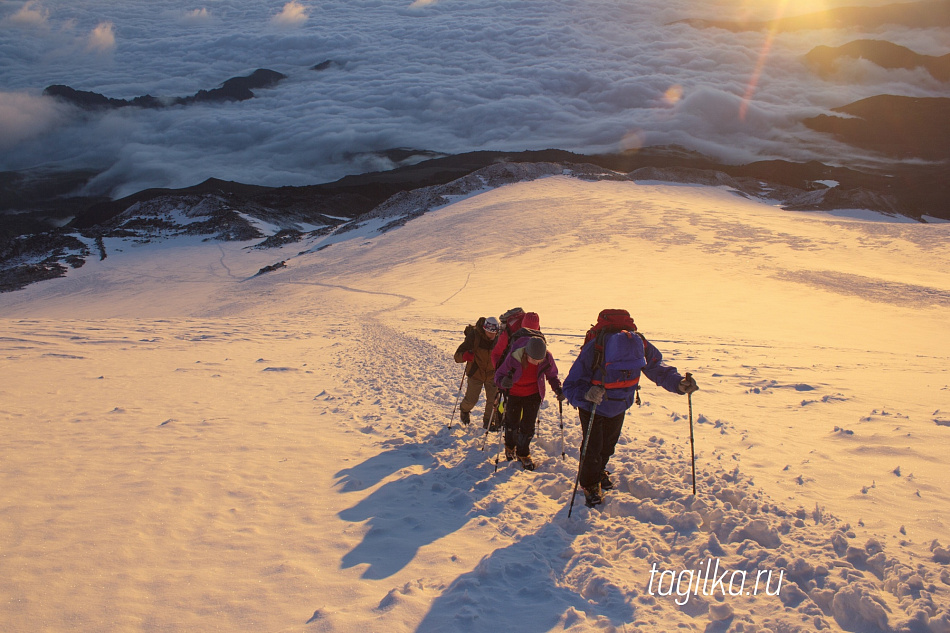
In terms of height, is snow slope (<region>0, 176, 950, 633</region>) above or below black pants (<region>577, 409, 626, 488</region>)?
below

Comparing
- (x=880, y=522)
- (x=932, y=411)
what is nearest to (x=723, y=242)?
(x=932, y=411)

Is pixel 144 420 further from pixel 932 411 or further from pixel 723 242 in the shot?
pixel 723 242

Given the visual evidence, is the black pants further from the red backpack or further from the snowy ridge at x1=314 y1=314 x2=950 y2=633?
the red backpack

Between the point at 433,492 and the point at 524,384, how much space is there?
152cm

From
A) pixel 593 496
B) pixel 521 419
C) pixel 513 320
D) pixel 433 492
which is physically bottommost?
pixel 433 492

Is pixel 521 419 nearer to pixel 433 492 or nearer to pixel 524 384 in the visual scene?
pixel 524 384

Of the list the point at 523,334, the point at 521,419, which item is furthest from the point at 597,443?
the point at 523,334

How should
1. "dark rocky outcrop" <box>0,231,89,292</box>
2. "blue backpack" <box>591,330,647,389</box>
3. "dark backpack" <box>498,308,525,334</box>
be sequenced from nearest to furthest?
1. "blue backpack" <box>591,330,647,389</box>
2. "dark backpack" <box>498,308,525,334</box>
3. "dark rocky outcrop" <box>0,231,89,292</box>

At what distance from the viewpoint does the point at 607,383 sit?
4977mm

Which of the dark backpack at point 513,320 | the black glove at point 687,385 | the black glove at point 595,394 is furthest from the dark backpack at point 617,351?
the dark backpack at point 513,320

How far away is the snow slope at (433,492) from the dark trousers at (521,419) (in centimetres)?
44

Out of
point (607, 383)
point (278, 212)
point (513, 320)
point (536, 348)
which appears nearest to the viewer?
point (607, 383)

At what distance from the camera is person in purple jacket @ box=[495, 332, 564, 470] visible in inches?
230

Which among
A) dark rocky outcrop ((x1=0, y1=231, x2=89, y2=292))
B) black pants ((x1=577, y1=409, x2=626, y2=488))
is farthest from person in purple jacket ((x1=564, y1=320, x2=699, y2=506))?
dark rocky outcrop ((x1=0, y1=231, x2=89, y2=292))
